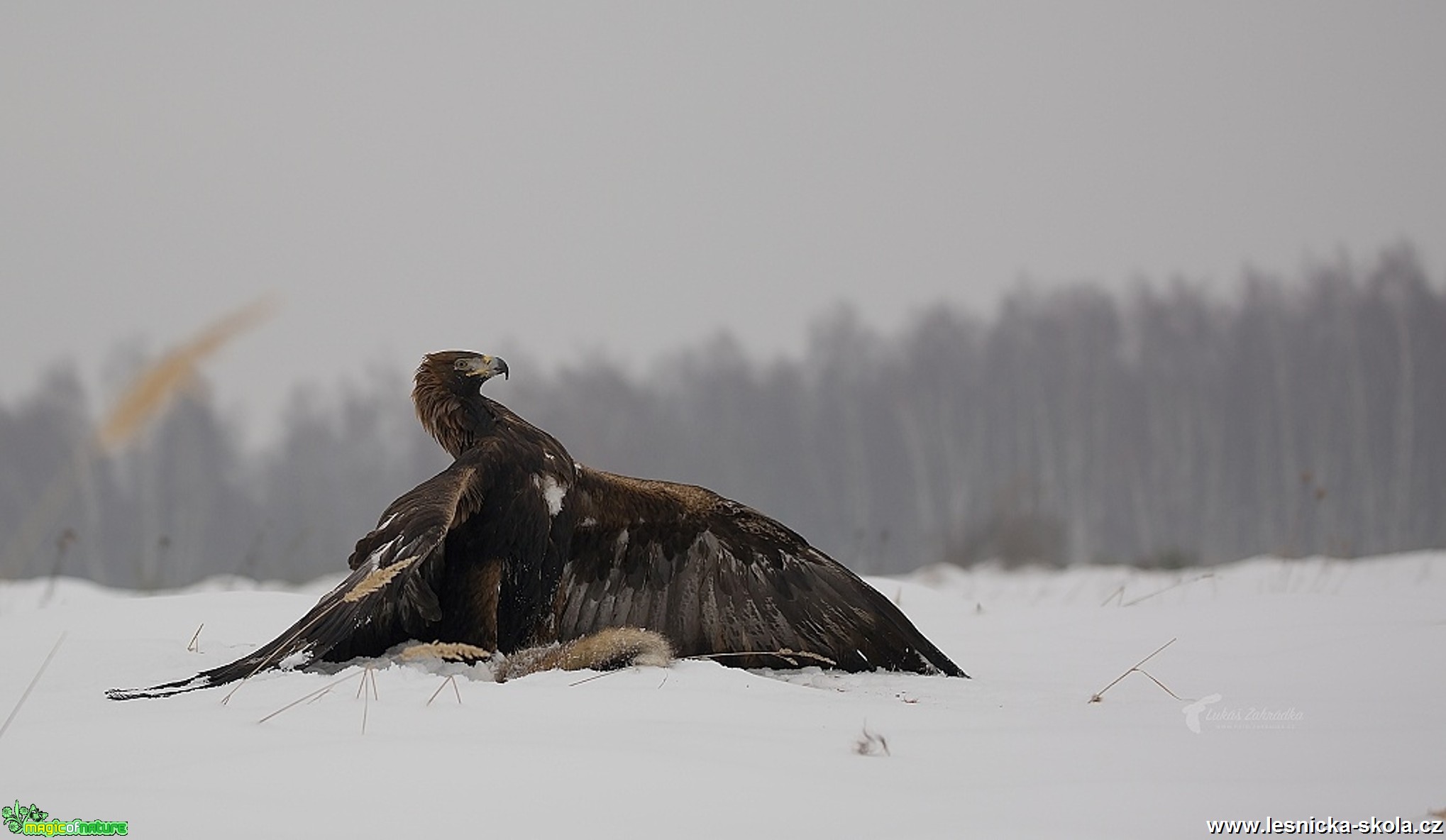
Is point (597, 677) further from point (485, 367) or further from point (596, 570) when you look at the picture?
point (485, 367)

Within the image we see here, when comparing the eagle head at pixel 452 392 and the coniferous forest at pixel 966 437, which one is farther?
the coniferous forest at pixel 966 437

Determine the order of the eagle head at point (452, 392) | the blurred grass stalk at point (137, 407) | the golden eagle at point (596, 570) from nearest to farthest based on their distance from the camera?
1. the blurred grass stalk at point (137, 407)
2. the golden eagle at point (596, 570)
3. the eagle head at point (452, 392)

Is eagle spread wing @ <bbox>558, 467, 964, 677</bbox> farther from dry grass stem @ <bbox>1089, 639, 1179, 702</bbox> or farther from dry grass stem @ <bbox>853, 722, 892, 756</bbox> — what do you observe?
dry grass stem @ <bbox>853, 722, 892, 756</bbox>

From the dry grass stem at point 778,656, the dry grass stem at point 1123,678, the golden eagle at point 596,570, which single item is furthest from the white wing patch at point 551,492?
the dry grass stem at point 1123,678

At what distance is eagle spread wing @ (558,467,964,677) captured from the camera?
4.82 meters

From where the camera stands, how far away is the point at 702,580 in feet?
16.5

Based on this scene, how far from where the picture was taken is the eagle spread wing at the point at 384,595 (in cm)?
351

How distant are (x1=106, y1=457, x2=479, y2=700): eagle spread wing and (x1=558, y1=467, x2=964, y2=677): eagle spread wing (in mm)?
636

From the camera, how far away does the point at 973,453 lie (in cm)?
3319

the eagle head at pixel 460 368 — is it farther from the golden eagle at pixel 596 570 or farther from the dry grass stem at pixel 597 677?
the dry grass stem at pixel 597 677

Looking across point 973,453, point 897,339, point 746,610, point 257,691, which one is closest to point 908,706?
point 746,610

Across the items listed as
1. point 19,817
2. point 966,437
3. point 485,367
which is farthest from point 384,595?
point 966,437

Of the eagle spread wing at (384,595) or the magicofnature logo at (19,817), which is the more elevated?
the eagle spread wing at (384,595)

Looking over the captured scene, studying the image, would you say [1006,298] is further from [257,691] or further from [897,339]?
[257,691]
